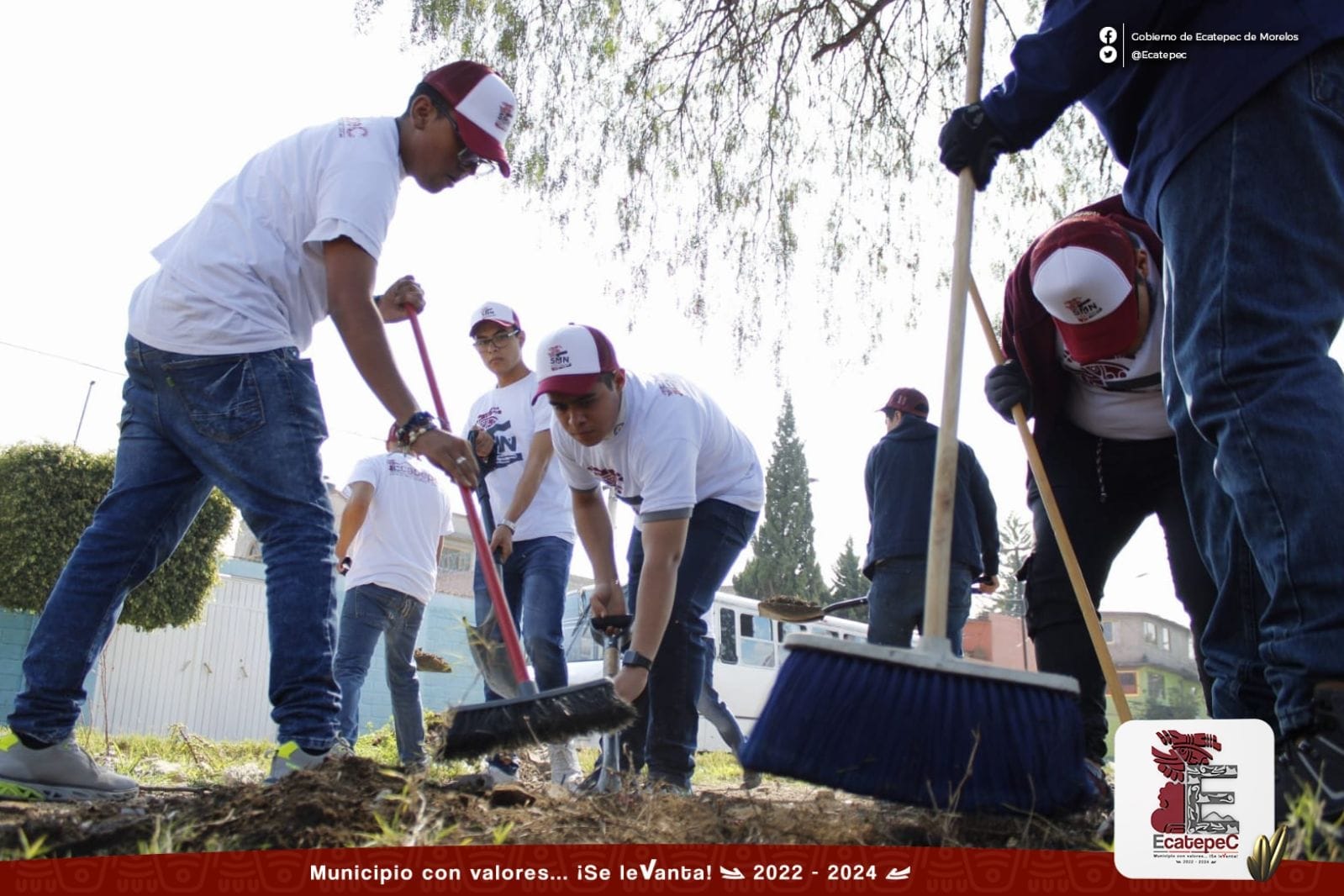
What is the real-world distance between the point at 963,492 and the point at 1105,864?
304cm

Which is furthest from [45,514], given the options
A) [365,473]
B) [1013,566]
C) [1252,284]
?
[1013,566]

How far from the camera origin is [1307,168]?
1484mm

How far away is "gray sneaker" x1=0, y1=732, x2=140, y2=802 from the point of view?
2084 mm

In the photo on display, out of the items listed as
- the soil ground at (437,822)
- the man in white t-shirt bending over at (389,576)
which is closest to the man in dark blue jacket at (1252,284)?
the soil ground at (437,822)

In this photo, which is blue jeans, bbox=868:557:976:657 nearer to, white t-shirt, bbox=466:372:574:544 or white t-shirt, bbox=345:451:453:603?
white t-shirt, bbox=466:372:574:544

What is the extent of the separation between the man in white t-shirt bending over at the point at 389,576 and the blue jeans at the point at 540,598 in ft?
1.81

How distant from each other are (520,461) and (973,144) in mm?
2465

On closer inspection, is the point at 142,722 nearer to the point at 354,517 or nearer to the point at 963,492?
the point at 354,517

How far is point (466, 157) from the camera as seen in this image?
247 cm

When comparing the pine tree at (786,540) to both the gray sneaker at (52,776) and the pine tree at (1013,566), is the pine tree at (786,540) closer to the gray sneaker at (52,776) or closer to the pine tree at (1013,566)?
the pine tree at (1013,566)

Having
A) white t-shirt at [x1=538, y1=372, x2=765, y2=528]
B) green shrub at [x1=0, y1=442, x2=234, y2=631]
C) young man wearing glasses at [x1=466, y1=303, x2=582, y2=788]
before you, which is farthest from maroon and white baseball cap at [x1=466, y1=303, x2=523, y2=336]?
green shrub at [x1=0, y1=442, x2=234, y2=631]

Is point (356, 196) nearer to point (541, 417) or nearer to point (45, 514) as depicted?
point (541, 417)

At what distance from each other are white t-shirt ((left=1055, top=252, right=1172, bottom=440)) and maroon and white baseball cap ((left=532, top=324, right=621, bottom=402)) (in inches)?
44.4

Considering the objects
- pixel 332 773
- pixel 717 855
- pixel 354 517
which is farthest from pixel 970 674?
pixel 354 517
